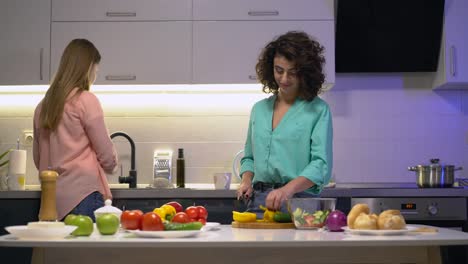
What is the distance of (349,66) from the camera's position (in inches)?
166

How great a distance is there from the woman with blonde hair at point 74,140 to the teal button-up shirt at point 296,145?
0.71m

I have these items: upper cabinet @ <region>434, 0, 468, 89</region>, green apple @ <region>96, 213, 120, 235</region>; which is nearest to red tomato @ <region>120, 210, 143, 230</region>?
green apple @ <region>96, 213, 120, 235</region>

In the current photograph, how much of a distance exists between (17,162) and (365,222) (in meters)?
2.63

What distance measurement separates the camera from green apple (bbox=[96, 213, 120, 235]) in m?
1.89

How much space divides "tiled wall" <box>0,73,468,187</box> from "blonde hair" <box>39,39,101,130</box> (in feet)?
4.22

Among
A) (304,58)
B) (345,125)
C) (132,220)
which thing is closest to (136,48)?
(345,125)

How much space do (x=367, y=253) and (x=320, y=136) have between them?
30.5 inches

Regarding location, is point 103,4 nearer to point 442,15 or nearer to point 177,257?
point 442,15

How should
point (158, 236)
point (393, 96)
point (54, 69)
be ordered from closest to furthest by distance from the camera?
point (158, 236), point (54, 69), point (393, 96)

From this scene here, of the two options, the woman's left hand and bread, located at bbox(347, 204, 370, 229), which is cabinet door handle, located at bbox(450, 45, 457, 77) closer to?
the woman's left hand

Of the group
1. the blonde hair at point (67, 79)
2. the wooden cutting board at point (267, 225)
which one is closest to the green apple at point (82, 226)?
the wooden cutting board at point (267, 225)

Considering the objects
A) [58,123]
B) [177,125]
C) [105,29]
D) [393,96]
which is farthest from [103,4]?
[393,96]

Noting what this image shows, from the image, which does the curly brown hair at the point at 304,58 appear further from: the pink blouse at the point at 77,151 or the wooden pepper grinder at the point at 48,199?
the wooden pepper grinder at the point at 48,199

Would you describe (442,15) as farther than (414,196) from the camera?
Yes
